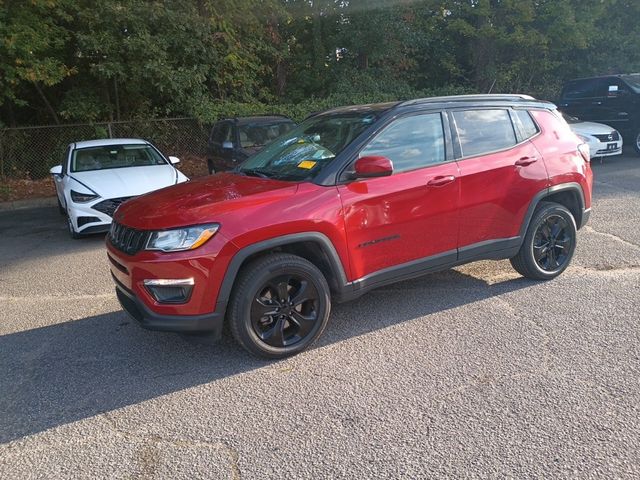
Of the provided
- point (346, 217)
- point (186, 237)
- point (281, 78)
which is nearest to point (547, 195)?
point (346, 217)

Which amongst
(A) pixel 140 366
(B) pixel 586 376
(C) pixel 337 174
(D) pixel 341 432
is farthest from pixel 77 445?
(B) pixel 586 376

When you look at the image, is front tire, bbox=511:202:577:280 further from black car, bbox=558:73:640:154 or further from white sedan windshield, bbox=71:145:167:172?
black car, bbox=558:73:640:154

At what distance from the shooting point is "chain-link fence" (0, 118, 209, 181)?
13.4 metres

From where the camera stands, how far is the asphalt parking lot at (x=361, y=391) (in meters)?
2.63

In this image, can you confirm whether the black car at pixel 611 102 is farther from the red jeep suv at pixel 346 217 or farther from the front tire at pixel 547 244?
the front tire at pixel 547 244

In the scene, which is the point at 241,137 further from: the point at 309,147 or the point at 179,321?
the point at 179,321

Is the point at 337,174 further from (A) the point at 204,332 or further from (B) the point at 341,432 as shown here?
(B) the point at 341,432

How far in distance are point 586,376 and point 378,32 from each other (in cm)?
1552

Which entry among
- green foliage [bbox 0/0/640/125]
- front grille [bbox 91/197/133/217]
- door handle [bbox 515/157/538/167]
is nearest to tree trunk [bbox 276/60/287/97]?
green foliage [bbox 0/0/640/125]

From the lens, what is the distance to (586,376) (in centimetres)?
330

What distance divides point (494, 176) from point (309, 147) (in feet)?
5.25

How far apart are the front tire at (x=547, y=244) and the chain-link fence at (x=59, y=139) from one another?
1049 centimetres

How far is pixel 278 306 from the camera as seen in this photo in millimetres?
3645

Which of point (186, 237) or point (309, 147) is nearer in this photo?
point (186, 237)
